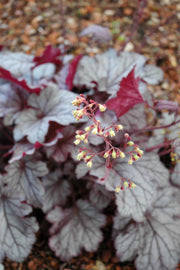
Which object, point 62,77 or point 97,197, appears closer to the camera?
point 97,197

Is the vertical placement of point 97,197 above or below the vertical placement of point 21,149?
below

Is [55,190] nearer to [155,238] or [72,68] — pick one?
[155,238]

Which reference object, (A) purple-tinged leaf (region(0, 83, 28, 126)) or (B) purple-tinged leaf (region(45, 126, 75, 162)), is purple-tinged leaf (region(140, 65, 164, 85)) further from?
(A) purple-tinged leaf (region(0, 83, 28, 126))

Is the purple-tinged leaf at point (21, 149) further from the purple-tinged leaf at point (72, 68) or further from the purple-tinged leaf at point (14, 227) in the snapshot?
the purple-tinged leaf at point (72, 68)

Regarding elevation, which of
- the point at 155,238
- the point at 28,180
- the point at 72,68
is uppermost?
the point at 72,68

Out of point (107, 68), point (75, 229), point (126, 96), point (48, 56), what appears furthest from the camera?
point (48, 56)

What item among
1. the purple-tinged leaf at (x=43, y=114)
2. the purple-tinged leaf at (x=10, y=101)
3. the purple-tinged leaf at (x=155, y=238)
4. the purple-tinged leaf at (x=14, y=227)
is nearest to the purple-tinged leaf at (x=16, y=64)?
the purple-tinged leaf at (x=10, y=101)

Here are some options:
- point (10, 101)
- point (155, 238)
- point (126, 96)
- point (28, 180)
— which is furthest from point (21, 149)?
point (155, 238)
